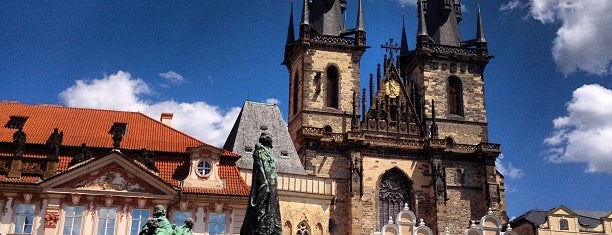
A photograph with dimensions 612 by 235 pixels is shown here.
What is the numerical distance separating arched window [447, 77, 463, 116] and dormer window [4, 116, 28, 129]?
2570 centimetres

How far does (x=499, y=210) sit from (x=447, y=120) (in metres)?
6.31

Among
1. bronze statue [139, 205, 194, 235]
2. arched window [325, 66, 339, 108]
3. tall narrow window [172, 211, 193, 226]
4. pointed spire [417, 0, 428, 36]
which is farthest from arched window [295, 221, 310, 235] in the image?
bronze statue [139, 205, 194, 235]

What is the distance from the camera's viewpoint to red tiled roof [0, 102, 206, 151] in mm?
23203

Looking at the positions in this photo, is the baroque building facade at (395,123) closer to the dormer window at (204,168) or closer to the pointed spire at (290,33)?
the pointed spire at (290,33)

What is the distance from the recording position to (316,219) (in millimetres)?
29953

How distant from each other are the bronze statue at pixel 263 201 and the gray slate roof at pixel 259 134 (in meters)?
19.5

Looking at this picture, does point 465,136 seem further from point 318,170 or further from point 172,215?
point 172,215

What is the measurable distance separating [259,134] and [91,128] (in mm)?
9038

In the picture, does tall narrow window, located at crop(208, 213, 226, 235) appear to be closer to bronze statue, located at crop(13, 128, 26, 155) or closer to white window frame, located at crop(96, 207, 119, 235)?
white window frame, located at crop(96, 207, 119, 235)

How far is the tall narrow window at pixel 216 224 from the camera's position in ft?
70.9

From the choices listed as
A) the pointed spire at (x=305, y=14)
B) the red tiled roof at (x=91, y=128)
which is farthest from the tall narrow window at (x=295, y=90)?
the red tiled roof at (x=91, y=128)

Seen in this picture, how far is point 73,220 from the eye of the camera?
69.2ft

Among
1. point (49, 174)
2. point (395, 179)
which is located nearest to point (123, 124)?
point (49, 174)

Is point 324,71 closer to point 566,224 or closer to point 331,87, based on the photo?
point 331,87
